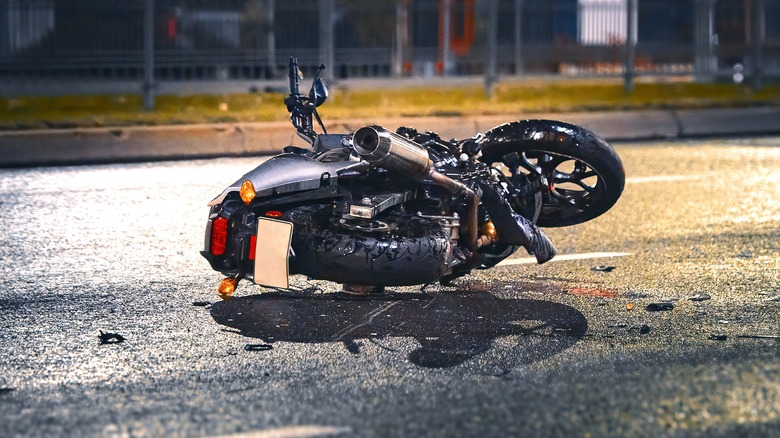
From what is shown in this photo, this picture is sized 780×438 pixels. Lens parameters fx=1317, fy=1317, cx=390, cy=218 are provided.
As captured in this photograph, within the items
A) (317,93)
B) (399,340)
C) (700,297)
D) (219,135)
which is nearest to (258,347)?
(399,340)

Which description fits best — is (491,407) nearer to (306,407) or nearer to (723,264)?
(306,407)

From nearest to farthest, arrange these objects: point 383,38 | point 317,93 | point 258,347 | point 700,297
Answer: point 258,347
point 700,297
point 317,93
point 383,38

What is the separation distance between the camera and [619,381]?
16.8 feet

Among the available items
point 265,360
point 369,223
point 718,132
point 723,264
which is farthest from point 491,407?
Answer: point 718,132

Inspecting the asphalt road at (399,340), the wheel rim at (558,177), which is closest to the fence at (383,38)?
the asphalt road at (399,340)

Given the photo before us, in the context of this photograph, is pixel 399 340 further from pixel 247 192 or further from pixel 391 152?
pixel 247 192

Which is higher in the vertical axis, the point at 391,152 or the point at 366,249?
the point at 391,152

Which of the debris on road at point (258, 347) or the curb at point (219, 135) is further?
the curb at point (219, 135)

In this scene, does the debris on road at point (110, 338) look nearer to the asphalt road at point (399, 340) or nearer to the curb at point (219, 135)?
the asphalt road at point (399, 340)

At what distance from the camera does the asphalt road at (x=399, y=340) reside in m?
4.70

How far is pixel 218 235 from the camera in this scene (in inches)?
247

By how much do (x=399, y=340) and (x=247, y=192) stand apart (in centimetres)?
100

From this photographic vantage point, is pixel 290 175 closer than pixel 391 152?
No

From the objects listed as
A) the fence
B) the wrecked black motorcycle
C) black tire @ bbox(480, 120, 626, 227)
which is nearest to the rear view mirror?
the wrecked black motorcycle
